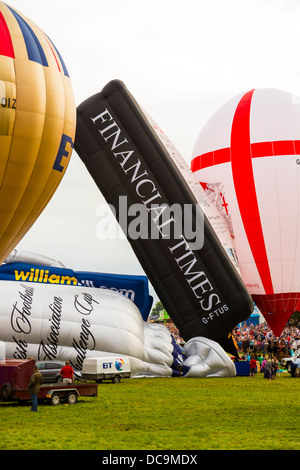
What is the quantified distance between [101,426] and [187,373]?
9304 mm

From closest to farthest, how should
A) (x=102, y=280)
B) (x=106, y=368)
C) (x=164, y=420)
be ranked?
(x=164, y=420)
(x=106, y=368)
(x=102, y=280)

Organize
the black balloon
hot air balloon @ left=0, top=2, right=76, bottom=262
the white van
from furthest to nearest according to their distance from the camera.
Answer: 1. the black balloon
2. the white van
3. hot air balloon @ left=0, top=2, right=76, bottom=262

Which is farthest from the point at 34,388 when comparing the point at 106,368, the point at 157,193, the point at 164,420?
the point at 157,193

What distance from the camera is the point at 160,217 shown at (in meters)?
20.3

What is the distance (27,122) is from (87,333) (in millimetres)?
7690

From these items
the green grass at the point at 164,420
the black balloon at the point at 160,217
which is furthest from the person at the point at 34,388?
the black balloon at the point at 160,217

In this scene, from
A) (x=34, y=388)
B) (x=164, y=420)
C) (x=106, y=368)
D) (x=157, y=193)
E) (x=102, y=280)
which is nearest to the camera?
(x=164, y=420)

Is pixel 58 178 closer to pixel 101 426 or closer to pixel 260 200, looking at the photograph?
pixel 101 426

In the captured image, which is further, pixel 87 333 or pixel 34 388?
pixel 87 333

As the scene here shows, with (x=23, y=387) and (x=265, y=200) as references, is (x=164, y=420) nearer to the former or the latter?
(x=23, y=387)

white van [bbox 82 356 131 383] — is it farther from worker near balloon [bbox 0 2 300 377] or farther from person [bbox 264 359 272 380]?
person [bbox 264 359 272 380]

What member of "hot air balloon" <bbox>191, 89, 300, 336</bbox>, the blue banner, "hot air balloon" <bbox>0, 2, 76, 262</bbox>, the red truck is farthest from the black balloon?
the red truck

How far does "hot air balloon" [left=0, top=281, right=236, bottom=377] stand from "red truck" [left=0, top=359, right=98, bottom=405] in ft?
12.3

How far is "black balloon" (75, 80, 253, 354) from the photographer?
19891 millimetres
